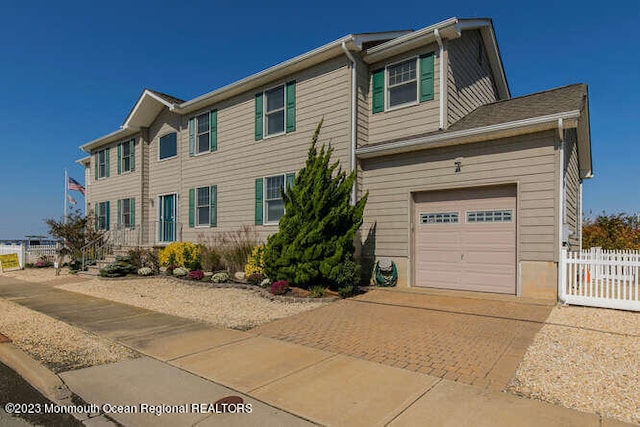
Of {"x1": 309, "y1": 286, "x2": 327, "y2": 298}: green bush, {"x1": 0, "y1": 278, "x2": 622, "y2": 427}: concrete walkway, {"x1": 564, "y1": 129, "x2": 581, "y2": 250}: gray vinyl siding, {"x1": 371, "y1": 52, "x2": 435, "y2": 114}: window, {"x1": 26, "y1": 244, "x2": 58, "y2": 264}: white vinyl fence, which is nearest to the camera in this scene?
{"x1": 0, "y1": 278, "x2": 622, "y2": 427}: concrete walkway

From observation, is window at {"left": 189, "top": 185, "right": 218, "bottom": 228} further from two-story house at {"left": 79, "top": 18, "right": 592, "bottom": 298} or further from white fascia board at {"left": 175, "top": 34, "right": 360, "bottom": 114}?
white fascia board at {"left": 175, "top": 34, "right": 360, "bottom": 114}

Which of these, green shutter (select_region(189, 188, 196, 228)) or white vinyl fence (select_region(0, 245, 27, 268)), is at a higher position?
green shutter (select_region(189, 188, 196, 228))

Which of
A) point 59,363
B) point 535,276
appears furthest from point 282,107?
point 59,363

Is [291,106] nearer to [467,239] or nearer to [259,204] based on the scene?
[259,204]

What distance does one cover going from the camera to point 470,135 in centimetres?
937

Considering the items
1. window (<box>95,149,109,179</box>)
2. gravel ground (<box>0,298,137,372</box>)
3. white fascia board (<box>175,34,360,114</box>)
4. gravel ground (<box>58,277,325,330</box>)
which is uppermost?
white fascia board (<box>175,34,360,114</box>)

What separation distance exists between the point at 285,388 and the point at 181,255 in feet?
35.2

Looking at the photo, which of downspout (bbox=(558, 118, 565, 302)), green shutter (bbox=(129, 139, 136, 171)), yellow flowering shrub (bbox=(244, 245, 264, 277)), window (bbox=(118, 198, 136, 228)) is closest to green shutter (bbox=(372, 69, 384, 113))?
downspout (bbox=(558, 118, 565, 302))

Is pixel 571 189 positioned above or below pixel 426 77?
below

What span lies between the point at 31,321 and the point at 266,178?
7924 millimetres

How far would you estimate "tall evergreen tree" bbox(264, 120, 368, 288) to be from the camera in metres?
9.53

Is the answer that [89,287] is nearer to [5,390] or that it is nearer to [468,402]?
[5,390]

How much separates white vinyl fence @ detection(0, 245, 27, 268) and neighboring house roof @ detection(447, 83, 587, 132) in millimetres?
18880

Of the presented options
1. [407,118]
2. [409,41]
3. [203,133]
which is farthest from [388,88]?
[203,133]
